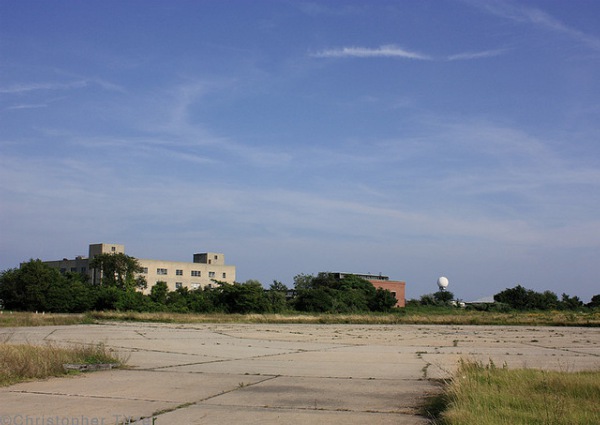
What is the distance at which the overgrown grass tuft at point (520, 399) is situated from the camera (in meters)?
8.14

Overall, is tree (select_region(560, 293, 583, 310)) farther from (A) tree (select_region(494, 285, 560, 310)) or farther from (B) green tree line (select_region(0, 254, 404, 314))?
(B) green tree line (select_region(0, 254, 404, 314))

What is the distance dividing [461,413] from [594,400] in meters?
2.85

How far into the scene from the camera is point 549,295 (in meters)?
125

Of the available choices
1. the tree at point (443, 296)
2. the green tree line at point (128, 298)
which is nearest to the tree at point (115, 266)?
the green tree line at point (128, 298)

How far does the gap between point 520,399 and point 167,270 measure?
493 feet

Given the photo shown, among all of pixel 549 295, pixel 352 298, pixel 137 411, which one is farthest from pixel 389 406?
pixel 549 295

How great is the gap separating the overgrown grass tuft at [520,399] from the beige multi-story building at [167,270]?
141 meters

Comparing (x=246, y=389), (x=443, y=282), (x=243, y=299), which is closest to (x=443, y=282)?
(x=443, y=282)

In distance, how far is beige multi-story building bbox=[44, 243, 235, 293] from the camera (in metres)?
151

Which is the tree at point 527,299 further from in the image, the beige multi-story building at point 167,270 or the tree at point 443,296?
the beige multi-story building at point 167,270

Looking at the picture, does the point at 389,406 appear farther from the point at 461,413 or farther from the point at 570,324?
the point at 570,324

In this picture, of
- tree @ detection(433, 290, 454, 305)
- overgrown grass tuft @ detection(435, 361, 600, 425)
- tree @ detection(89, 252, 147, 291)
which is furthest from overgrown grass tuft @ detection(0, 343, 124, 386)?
tree @ detection(433, 290, 454, 305)

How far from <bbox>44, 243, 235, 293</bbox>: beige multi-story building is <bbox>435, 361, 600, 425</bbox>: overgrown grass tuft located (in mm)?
140889

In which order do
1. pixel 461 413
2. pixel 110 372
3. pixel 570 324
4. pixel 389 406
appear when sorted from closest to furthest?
pixel 461 413 < pixel 389 406 < pixel 110 372 < pixel 570 324
